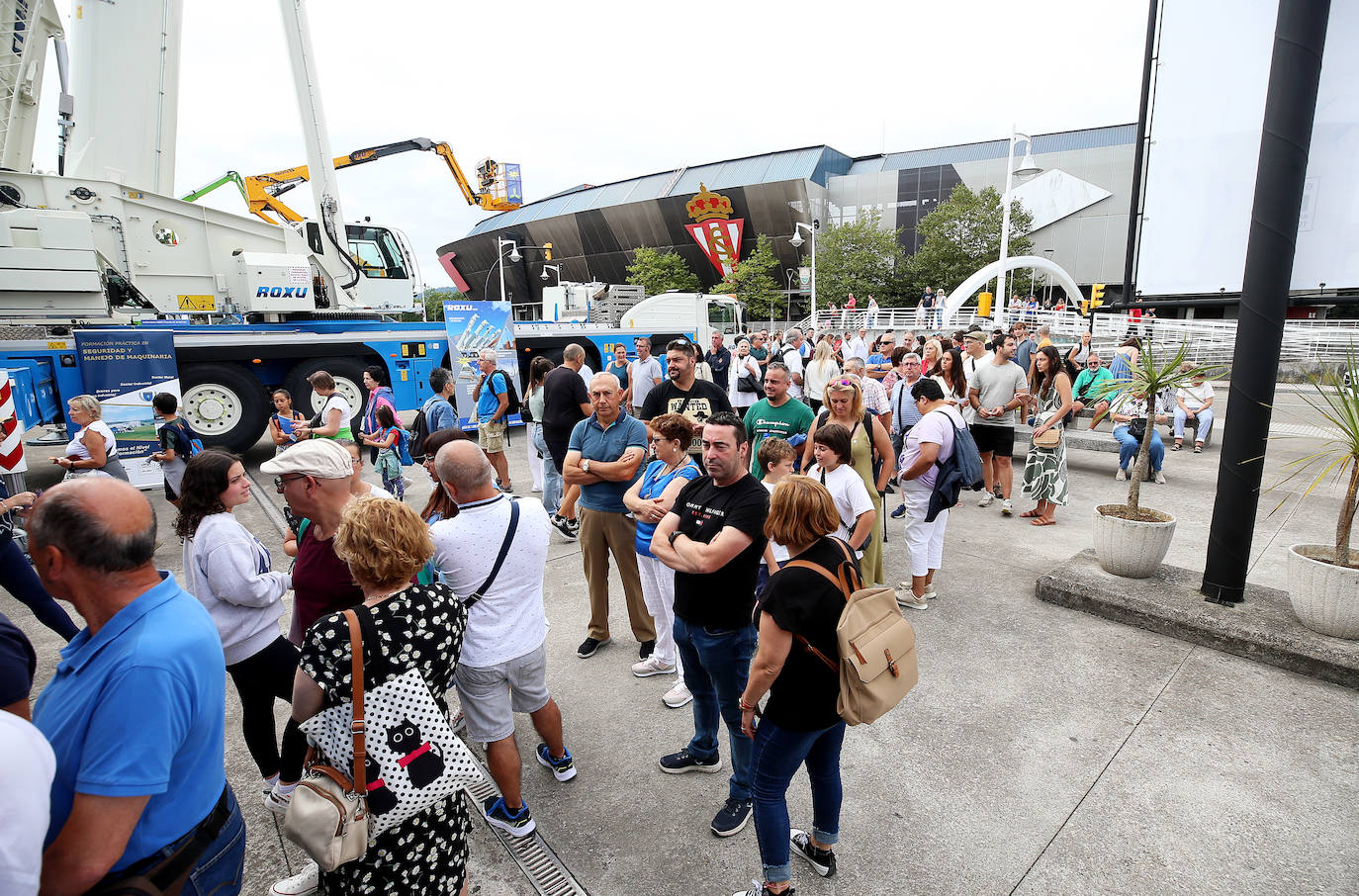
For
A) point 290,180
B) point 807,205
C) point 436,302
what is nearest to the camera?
point 290,180

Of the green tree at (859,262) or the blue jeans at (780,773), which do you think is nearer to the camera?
the blue jeans at (780,773)

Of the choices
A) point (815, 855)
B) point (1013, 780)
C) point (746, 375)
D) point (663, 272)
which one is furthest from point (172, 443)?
point (663, 272)

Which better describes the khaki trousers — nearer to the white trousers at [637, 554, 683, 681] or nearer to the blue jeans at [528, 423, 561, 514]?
the white trousers at [637, 554, 683, 681]

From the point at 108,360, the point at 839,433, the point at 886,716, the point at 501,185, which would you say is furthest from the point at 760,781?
the point at 501,185

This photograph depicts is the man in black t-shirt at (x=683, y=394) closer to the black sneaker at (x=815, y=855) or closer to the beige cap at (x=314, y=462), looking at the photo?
the beige cap at (x=314, y=462)

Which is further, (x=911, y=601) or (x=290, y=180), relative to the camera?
(x=290, y=180)

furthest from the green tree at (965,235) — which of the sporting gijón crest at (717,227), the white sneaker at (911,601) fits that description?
the white sneaker at (911,601)

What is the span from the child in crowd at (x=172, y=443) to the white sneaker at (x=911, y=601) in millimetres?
5571

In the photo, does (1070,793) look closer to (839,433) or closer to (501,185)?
(839,433)

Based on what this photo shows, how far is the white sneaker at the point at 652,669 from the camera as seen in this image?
3.96 m

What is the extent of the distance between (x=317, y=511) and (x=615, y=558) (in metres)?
1.98

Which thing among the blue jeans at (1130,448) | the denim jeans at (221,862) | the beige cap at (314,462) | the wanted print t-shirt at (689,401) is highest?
the beige cap at (314,462)

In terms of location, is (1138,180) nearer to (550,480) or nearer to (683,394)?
(683,394)

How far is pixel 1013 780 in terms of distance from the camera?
3002 millimetres
